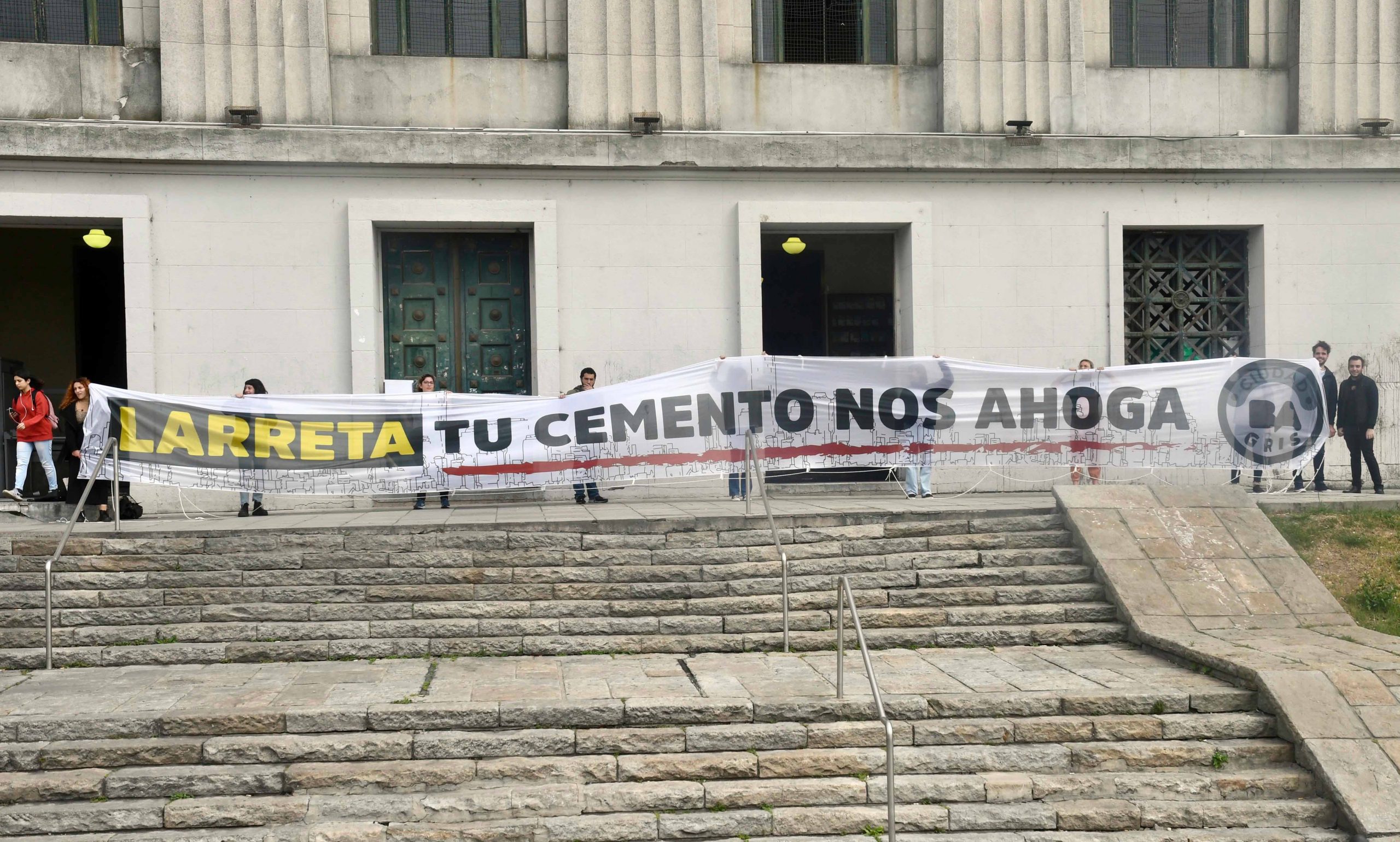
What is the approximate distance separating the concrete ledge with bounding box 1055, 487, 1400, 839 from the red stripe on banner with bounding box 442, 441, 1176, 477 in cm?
125

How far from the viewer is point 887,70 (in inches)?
653

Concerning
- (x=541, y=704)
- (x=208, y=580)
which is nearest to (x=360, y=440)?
(x=208, y=580)

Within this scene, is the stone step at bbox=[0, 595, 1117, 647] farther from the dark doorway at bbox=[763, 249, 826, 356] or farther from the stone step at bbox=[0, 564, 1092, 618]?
the dark doorway at bbox=[763, 249, 826, 356]

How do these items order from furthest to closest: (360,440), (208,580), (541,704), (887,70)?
(887,70) < (360,440) < (208,580) < (541,704)

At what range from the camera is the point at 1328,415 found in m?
12.9

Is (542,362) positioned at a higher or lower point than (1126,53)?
lower

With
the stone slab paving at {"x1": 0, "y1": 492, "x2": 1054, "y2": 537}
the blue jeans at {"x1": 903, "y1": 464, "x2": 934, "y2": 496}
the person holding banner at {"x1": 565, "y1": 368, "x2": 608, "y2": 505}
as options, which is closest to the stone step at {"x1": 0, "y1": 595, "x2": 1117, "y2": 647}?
the stone slab paving at {"x1": 0, "y1": 492, "x2": 1054, "y2": 537}

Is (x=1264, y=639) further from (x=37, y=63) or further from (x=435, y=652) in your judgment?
(x=37, y=63)

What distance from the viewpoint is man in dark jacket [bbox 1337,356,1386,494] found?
47.0ft

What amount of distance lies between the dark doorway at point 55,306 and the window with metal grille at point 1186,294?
1664cm

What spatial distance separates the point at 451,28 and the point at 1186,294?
35.3ft

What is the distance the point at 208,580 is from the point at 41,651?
1.35 m

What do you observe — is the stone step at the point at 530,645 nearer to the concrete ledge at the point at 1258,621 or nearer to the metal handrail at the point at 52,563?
the metal handrail at the point at 52,563

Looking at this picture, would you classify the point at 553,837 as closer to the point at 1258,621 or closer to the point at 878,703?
the point at 878,703
